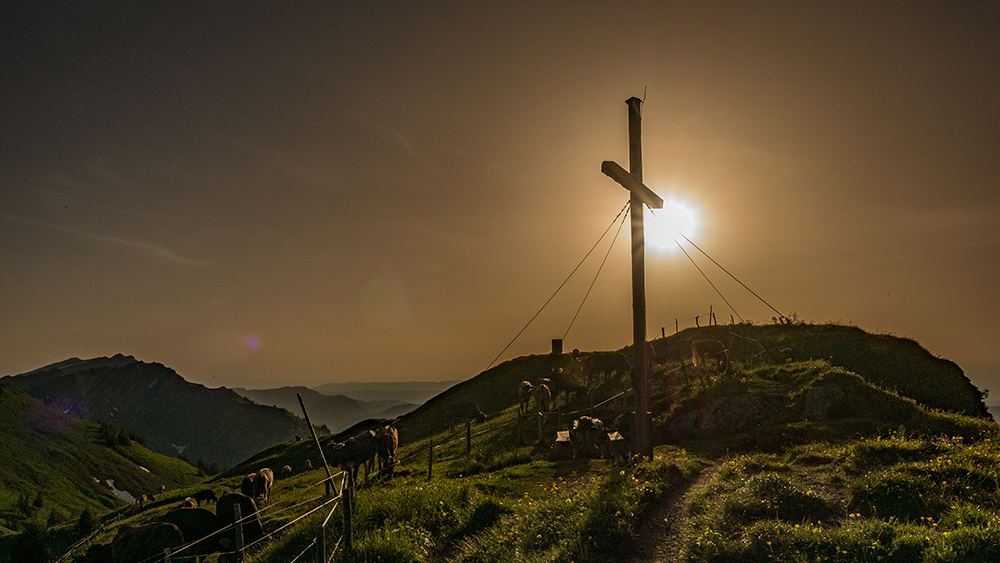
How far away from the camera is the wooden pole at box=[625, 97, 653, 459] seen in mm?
17234

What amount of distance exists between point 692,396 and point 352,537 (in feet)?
66.4

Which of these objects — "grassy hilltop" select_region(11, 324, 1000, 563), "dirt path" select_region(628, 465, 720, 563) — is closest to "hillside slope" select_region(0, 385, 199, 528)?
"grassy hilltop" select_region(11, 324, 1000, 563)

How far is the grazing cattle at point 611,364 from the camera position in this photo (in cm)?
3844

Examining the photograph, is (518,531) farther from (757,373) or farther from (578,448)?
(757,373)

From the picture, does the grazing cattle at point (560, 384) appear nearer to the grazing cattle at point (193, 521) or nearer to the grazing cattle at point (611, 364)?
the grazing cattle at point (611, 364)

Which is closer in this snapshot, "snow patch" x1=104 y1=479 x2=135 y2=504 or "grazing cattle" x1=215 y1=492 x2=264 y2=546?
"grazing cattle" x1=215 y1=492 x2=264 y2=546

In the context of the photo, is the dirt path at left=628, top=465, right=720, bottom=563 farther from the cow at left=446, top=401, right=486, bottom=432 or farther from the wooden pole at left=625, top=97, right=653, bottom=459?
the cow at left=446, top=401, right=486, bottom=432

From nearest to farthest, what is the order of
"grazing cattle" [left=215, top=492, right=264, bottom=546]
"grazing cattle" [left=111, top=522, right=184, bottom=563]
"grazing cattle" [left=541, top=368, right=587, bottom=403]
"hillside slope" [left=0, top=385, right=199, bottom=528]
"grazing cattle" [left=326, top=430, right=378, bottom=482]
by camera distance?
"grazing cattle" [left=111, top=522, right=184, bottom=563]
"grazing cattle" [left=215, top=492, right=264, bottom=546]
"grazing cattle" [left=326, top=430, right=378, bottom=482]
"grazing cattle" [left=541, top=368, right=587, bottom=403]
"hillside slope" [left=0, top=385, right=199, bottom=528]

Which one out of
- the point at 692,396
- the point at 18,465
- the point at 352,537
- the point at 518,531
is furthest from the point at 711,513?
the point at 18,465

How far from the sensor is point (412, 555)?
446 inches

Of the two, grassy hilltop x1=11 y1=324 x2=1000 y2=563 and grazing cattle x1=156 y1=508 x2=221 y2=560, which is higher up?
grassy hilltop x1=11 y1=324 x2=1000 y2=563

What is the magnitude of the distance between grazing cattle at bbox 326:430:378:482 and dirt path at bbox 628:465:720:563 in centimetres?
1673

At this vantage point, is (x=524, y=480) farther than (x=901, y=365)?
No

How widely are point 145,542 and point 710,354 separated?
3197 centimetres
